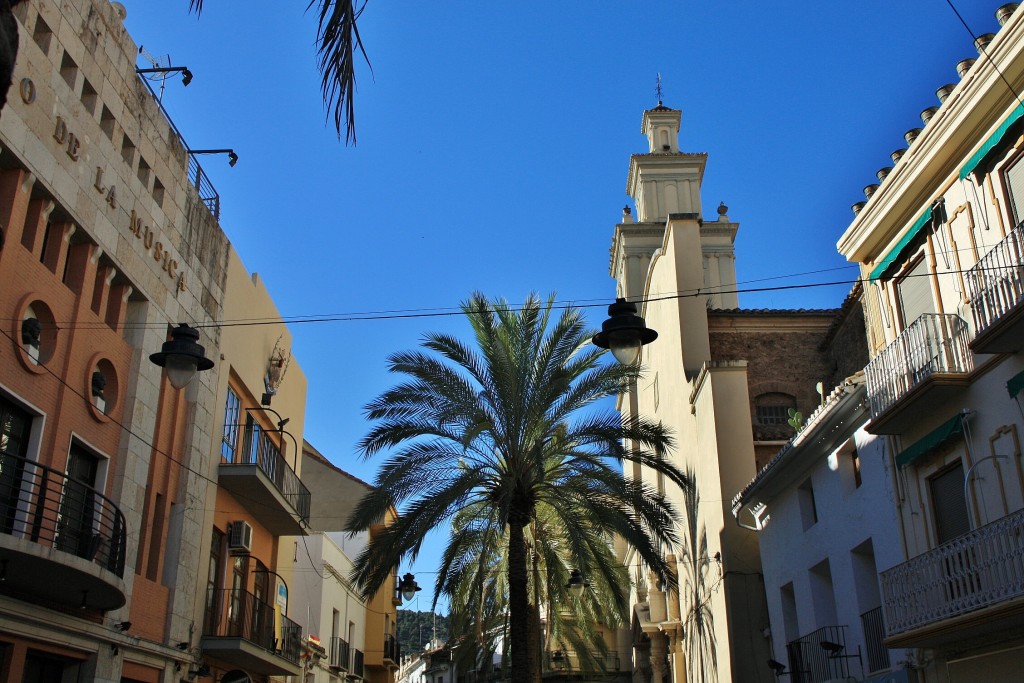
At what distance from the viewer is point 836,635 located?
17.9 meters

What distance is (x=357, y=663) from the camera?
34.8m

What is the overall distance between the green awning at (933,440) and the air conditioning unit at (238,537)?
1259cm

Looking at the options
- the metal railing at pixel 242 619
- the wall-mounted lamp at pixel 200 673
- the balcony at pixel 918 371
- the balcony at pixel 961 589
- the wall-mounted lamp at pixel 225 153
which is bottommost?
the wall-mounted lamp at pixel 200 673

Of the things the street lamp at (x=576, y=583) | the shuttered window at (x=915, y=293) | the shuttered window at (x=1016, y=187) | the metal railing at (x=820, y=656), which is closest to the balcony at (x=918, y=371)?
the shuttered window at (x=915, y=293)

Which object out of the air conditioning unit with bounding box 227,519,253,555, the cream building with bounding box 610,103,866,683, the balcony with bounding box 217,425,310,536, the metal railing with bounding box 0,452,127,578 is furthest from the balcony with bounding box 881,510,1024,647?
the air conditioning unit with bounding box 227,519,253,555

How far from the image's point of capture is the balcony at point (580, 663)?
98.7 feet

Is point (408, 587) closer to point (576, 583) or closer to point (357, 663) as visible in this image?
point (576, 583)

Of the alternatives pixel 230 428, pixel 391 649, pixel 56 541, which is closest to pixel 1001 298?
pixel 56 541

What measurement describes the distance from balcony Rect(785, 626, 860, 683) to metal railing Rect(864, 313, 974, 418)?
4.52 meters

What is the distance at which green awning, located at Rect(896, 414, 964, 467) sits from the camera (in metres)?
13.5

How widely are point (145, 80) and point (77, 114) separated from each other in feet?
10.1

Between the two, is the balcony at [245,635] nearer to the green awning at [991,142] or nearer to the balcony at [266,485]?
the balcony at [266,485]

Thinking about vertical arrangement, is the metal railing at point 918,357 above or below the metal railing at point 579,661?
above

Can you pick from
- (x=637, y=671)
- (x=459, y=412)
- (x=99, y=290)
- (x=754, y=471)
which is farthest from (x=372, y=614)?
(x=99, y=290)
